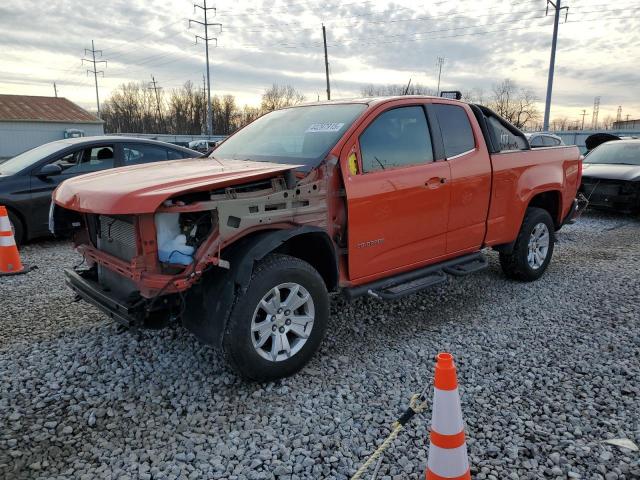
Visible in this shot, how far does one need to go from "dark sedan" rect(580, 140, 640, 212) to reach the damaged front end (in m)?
8.45

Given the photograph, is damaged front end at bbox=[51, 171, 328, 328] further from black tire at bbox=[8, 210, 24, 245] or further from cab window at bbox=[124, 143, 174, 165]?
cab window at bbox=[124, 143, 174, 165]

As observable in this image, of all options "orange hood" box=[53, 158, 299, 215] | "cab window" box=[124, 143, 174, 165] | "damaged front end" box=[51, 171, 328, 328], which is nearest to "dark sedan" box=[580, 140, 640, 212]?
"cab window" box=[124, 143, 174, 165]

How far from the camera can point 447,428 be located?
2012mm

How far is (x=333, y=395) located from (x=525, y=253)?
3.31 meters

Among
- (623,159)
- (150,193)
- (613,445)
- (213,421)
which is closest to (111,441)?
(213,421)

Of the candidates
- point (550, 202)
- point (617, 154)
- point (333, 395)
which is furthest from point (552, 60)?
point (333, 395)

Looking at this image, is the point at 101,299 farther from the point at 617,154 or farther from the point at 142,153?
the point at 617,154

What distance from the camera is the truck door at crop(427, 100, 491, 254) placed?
4.45 m

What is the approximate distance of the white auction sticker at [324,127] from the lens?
3820 mm

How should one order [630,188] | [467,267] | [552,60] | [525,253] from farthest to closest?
[552,60] < [630,188] < [525,253] < [467,267]

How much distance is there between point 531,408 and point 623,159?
9552 millimetres

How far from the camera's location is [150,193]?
2.78 meters

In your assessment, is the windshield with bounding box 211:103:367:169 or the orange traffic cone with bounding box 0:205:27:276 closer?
the windshield with bounding box 211:103:367:169

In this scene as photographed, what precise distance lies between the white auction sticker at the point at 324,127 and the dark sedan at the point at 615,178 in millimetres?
8032
